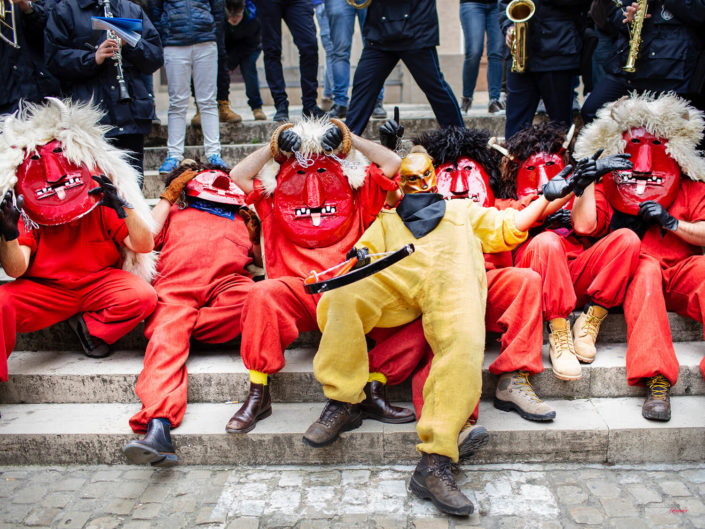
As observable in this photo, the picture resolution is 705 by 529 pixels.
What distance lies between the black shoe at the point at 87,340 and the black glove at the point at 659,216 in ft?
11.0

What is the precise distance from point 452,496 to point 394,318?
91cm

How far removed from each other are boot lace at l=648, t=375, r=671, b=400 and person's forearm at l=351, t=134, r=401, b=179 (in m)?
1.79

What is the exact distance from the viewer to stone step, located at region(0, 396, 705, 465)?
10.6ft

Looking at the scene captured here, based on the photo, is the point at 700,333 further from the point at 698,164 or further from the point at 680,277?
the point at 698,164

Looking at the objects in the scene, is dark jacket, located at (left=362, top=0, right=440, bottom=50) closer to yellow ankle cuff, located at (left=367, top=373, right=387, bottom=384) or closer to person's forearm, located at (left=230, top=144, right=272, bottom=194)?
person's forearm, located at (left=230, top=144, right=272, bottom=194)

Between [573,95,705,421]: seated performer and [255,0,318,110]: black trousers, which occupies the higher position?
[255,0,318,110]: black trousers

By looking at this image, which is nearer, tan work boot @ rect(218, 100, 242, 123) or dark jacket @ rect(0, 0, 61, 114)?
dark jacket @ rect(0, 0, 61, 114)

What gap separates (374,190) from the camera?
364cm

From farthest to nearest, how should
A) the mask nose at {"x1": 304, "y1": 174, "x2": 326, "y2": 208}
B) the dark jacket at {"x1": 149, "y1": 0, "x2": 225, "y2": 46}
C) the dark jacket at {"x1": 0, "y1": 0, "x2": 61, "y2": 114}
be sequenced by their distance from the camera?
the dark jacket at {"x1": 149, "y1": 0, "x2": 225, "y2": 46} → the dark jacket at {"x1": 0, "y1": 0, "x2": 61, "y2": 114} → the mask nose at {"x1": 304, "y1": 174, "x2": 326, "y2": 208}

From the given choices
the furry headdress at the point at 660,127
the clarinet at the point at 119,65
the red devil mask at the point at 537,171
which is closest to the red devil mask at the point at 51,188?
the clarinet at the point at 119,65

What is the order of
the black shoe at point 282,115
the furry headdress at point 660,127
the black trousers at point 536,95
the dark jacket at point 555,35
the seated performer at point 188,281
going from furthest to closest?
the black shoe at point 282,115 < the black trousers at point 536,95 < the dark jacket at point 555,35 < the furry headdress at point 660,127 < the seated performer at point 188,281

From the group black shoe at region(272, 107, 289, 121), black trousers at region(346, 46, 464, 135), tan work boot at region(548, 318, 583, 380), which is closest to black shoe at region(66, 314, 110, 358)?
black trousers at region(346, 46, 464, 135)

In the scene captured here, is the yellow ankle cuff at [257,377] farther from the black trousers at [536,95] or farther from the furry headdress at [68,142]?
the black trousers at [536,95]

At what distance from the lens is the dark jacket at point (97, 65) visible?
440 cm
